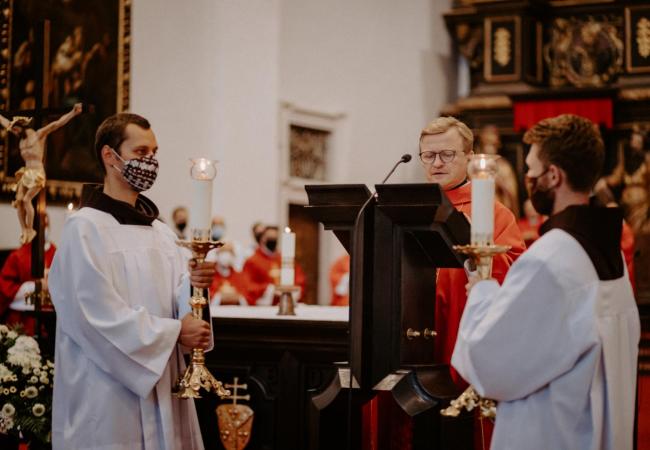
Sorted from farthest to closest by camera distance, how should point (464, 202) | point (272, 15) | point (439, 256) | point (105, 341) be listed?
1. point (272, 15)
2. point (464, 202)
3. point (105, 341)
4. point (439, 256)

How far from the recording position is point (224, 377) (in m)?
5.14

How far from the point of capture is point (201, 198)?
331 cm

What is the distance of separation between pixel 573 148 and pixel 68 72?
7.63 metres

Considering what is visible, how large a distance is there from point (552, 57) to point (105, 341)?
12.1m

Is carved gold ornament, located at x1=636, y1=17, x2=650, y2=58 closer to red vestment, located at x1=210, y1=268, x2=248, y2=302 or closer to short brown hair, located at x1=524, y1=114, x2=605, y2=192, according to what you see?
red vestment, located at x1=210, y1=268, x2=248, y2=302

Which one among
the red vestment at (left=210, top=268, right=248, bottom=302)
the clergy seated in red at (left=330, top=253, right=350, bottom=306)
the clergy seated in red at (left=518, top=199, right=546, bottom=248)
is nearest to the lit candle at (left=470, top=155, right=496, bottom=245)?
the red vestment at (left=210, top=268, right=248, bottom=302)

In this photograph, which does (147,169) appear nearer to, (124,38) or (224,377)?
(224,377)

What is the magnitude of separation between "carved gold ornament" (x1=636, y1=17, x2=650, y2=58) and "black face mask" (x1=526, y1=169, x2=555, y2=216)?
11893 millimetres

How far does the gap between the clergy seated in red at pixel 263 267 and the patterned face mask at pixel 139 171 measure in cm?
659

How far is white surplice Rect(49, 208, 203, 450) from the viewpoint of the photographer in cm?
358

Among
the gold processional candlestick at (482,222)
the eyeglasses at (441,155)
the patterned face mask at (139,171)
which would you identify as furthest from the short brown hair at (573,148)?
the patterned face mask at (139,171)

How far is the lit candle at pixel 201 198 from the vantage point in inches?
130

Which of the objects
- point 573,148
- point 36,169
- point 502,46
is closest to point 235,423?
point 36,169

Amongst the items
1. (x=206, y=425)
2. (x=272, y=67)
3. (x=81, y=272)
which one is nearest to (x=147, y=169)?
(x=81, y=272)
